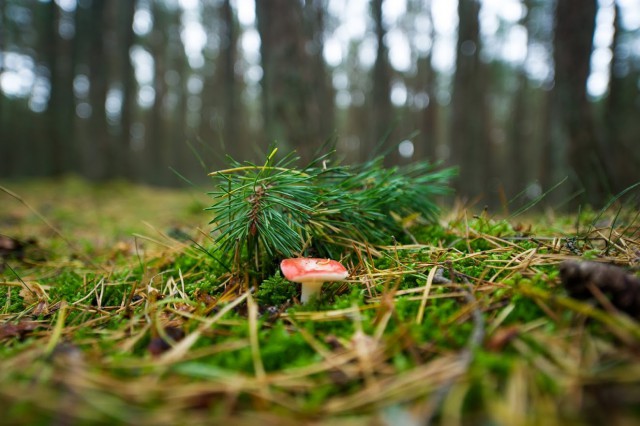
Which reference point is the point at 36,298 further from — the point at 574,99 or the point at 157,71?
the point at 157,71

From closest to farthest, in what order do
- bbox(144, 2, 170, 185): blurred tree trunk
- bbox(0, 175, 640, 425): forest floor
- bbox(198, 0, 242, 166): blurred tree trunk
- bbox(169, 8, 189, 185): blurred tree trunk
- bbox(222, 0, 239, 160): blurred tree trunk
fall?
bbox(0, 175, 640, 425): forest floor, bbox(222, 0, 239, 160): blurred tree trunk, bbox(198, 0, 242, 166): blurred tree trunk, bbox(144, 2, 170, 185): blurred tree trunk, bbox(169, 8, 189, 185): blurred tree trunk

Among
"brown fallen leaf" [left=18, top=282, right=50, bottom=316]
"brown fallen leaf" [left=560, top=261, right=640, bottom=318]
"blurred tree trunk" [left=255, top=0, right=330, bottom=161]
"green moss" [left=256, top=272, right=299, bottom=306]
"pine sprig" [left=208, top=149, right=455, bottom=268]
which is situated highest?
"blurred tree trunk" [left=255, top=0, right=330, bottom=161]

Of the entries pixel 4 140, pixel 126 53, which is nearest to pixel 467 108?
pixel 126 53

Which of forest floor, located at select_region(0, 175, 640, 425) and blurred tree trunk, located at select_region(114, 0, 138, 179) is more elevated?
blurred tree trunk, located at select_region(114, 0, 138, 179)

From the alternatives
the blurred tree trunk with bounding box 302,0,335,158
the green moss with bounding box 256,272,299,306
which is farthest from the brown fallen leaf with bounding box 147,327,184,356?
the blurred tree trunk with bounding box 302,0,335,158

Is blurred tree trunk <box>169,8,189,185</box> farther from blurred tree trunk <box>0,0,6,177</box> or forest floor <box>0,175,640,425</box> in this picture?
forest floor <box>0,175,640,425</box>
